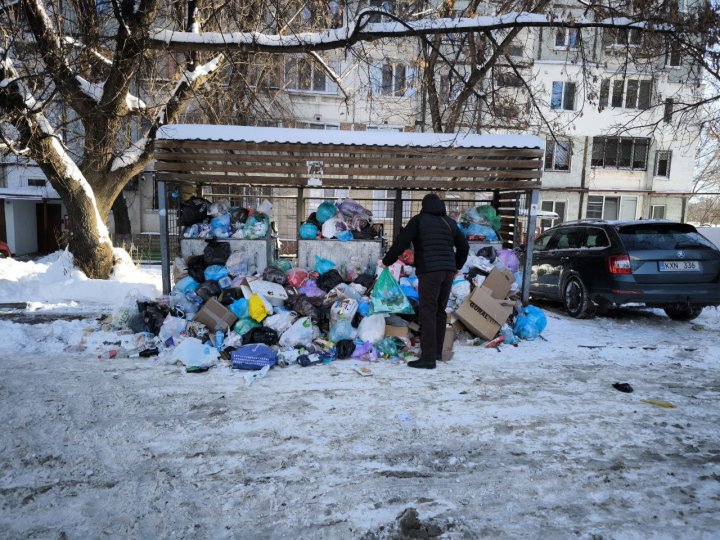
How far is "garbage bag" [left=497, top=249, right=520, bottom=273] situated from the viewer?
7387 millimetres

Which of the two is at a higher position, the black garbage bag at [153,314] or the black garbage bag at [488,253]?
the black garbage bag at [488,253]

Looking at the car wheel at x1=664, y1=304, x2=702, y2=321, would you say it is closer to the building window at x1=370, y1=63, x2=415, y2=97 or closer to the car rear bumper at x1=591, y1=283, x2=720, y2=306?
the car rear bumper at x1=591, y1=283, x2=720, y2=306

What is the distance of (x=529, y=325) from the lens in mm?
6328

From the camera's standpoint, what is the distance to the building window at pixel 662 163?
2519cm

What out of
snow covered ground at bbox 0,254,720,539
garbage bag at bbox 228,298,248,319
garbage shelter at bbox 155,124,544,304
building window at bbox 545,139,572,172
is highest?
building window at bbox 545,139,572,172

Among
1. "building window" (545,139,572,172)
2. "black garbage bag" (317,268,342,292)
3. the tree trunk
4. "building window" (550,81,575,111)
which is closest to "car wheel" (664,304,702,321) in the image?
"black garbage bag" (317,268,342,292)

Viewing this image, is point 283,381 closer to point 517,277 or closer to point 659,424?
point 659,424

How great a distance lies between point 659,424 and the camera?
365 cm

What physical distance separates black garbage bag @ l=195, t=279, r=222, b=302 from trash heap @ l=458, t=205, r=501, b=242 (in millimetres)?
3941

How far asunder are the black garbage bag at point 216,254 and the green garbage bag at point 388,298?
8.15ft

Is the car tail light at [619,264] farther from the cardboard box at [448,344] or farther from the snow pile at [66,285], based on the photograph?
the snow pile at [66,285]

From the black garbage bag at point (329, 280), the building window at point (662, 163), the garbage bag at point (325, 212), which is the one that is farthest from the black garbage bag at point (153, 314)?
the building window at point (662, 163)

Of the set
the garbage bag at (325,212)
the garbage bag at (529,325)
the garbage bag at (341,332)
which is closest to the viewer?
the garbage bag at (341,332)

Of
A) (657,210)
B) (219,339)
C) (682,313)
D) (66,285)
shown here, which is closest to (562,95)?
(657,210)
